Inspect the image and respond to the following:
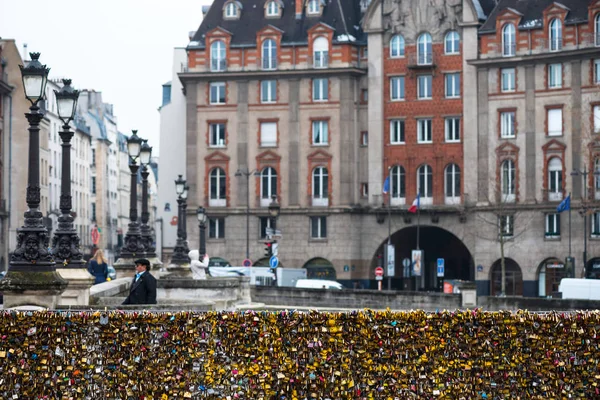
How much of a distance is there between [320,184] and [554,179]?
15.7m

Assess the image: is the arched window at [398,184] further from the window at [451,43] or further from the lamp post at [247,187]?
the lamp post at [247,187]

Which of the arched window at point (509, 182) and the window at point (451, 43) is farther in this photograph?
the window at point (451, 43)

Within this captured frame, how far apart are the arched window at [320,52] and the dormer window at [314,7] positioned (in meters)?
3.23

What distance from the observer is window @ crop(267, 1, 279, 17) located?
96.1 m

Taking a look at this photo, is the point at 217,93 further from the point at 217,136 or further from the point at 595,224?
the point at 595,224

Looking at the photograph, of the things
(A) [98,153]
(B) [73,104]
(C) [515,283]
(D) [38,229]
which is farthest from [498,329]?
(A) [98,153]

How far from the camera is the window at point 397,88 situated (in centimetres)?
9138

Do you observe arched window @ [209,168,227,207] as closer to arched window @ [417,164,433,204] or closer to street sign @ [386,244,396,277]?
street sign @ [386,244,396,277]

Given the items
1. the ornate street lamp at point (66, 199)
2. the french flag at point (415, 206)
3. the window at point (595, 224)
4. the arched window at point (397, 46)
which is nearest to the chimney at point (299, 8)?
the arched window at point (397, 46)

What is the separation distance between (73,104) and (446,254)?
6890cm

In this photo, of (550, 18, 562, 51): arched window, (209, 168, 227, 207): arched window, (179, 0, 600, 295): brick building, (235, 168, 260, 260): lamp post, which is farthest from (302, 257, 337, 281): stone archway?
(550, 18, 562, 51): arched window

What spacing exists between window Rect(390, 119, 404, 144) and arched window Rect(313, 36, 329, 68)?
6060 mm

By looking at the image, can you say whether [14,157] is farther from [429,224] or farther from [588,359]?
[588,359]

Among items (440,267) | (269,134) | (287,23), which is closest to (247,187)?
(269,134)
